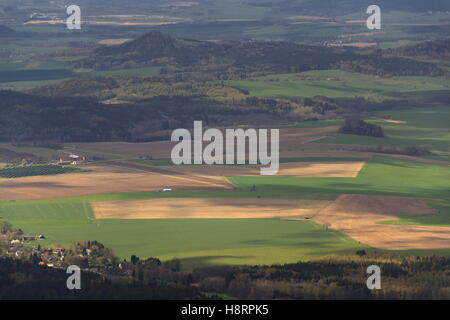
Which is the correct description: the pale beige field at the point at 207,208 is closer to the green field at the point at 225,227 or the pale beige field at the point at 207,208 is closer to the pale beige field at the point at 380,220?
the green field at the point at 225,227

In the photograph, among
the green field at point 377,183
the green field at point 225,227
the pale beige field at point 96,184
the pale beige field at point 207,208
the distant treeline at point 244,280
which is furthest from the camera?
the green field at point 377,183

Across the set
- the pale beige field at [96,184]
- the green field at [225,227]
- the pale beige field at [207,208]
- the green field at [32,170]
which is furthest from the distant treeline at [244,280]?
the green field at [32,170]

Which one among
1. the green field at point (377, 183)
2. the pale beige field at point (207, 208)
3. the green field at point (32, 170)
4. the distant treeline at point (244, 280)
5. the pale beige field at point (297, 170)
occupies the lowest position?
the distant treeline at point (244, 280)

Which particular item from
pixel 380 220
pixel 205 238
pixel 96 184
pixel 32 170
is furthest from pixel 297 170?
pixel 205 238

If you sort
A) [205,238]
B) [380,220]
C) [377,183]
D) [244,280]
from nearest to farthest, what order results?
[244,280]
[205,238]
[380,220]
[377,183]

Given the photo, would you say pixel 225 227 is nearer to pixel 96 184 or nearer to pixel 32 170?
pixel 96 184
